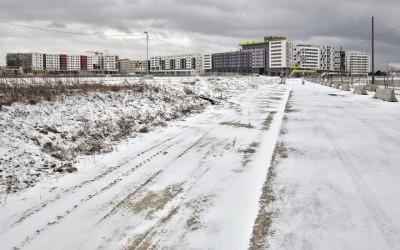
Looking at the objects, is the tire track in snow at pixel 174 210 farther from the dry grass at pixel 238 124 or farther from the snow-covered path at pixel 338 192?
the dry grass at pixel 238 124

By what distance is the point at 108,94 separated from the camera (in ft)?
48.3

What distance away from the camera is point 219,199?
5.65 m

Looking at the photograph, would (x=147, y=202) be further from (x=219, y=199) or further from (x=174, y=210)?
(x=219, y=199)

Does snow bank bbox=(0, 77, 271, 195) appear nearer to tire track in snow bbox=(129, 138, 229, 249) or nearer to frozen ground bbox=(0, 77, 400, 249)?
frozen ground bbox=(0, 77, 400, 249)

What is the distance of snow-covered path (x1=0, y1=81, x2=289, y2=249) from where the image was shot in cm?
441

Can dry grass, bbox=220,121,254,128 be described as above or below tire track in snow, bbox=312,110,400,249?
above

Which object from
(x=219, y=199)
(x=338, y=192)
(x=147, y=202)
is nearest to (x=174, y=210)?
(x=147, y=202)

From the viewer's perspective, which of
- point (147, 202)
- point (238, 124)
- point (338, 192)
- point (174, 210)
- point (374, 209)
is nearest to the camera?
A: point (374, 209)

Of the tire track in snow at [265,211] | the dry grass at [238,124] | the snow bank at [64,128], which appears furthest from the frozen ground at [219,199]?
the dry grass at [238,124]

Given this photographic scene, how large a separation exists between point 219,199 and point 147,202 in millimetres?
1172

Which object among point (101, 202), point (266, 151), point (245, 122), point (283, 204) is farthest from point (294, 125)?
point (101, 202)

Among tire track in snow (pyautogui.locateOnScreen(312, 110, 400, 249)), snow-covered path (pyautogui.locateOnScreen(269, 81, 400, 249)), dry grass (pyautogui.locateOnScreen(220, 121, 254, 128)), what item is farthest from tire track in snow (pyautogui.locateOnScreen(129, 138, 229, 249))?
dry grass (pyautogui.locateOnScreen(220, 121, 254, 128))

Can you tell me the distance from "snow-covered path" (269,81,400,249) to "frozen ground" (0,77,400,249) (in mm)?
17

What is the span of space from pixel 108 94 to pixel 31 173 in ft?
26.3
